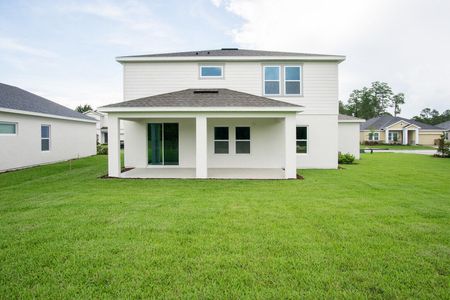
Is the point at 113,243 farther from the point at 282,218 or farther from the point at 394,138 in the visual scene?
the point at 394,138

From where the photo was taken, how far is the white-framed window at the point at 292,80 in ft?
47.3

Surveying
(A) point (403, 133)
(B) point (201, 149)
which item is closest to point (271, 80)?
(B) point (201, 149)

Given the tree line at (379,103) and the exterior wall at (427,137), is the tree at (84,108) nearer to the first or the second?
the tree line at (379,103)

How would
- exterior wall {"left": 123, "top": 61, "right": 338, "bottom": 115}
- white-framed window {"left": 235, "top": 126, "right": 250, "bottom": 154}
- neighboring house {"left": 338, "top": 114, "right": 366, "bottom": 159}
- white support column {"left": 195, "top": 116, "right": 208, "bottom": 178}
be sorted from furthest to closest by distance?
neighboring house {"left": 338, "top": 114, "right": 366, "bottom": 159}, white-framed window {"left": 235, "top": 126, "right": 250, "bottom": 154}, exterior wall {"left": 123, "top": 61, "right": 338, "bottom": 115}, white support column {"left": 195, "top": 116, "right": 208, "bottom": 178}

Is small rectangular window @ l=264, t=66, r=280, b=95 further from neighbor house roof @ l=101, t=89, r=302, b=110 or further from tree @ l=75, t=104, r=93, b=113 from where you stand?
tree @ l=75, t=104, r=93, b=113

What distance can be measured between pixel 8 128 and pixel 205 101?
1054 cm

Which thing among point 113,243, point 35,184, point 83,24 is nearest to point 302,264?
point 113,243

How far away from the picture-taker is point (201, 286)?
321 centimetres

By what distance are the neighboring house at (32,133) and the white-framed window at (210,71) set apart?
9.76 meters

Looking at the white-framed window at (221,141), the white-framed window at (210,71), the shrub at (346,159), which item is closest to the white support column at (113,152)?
the white-framed window at (221,141)

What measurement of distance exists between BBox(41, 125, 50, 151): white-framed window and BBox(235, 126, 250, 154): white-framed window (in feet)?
39.8

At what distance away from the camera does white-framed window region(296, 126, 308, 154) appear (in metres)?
14.6

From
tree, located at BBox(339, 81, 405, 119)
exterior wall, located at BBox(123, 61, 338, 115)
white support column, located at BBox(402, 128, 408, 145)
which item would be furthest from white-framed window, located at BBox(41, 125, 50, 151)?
tree, located at BBox(339, 81, 405, 119)

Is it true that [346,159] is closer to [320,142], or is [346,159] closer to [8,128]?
[320,142]
